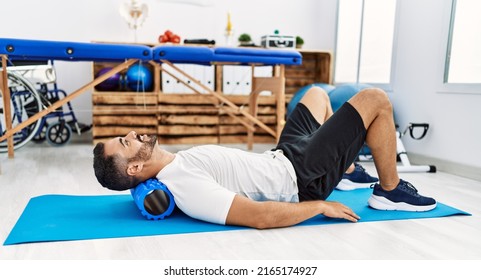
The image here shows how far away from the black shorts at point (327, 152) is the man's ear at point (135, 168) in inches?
25.0

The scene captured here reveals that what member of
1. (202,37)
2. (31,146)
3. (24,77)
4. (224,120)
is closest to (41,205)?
(24,77)

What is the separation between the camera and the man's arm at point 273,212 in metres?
1.65

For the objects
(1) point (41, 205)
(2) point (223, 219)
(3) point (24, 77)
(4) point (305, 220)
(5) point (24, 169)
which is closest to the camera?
(2) point (223, 219)

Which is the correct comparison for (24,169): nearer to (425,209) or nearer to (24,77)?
(24,77)

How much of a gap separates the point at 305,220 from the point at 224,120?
2.71 m

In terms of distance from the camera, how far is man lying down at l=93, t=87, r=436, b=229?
1.68 meters

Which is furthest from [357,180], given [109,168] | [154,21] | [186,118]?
[154,21]

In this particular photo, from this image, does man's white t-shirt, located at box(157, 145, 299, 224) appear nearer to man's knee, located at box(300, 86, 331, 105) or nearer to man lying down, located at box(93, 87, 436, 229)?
man lying down, located at box(93, 87, 436, 229)

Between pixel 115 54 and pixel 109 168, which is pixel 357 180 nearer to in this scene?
pixel 109 168

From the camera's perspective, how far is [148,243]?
63.0 inches

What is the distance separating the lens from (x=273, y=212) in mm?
1686

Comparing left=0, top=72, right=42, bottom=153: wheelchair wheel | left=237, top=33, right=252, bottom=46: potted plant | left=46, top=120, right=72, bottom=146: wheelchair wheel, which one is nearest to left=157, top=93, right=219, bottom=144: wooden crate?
left=237, top=33, right=252, bottom=46: potted plant

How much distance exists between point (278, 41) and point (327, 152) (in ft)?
9.74

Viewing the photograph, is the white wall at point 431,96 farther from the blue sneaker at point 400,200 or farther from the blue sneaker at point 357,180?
the blue sneaker at point 400,200
